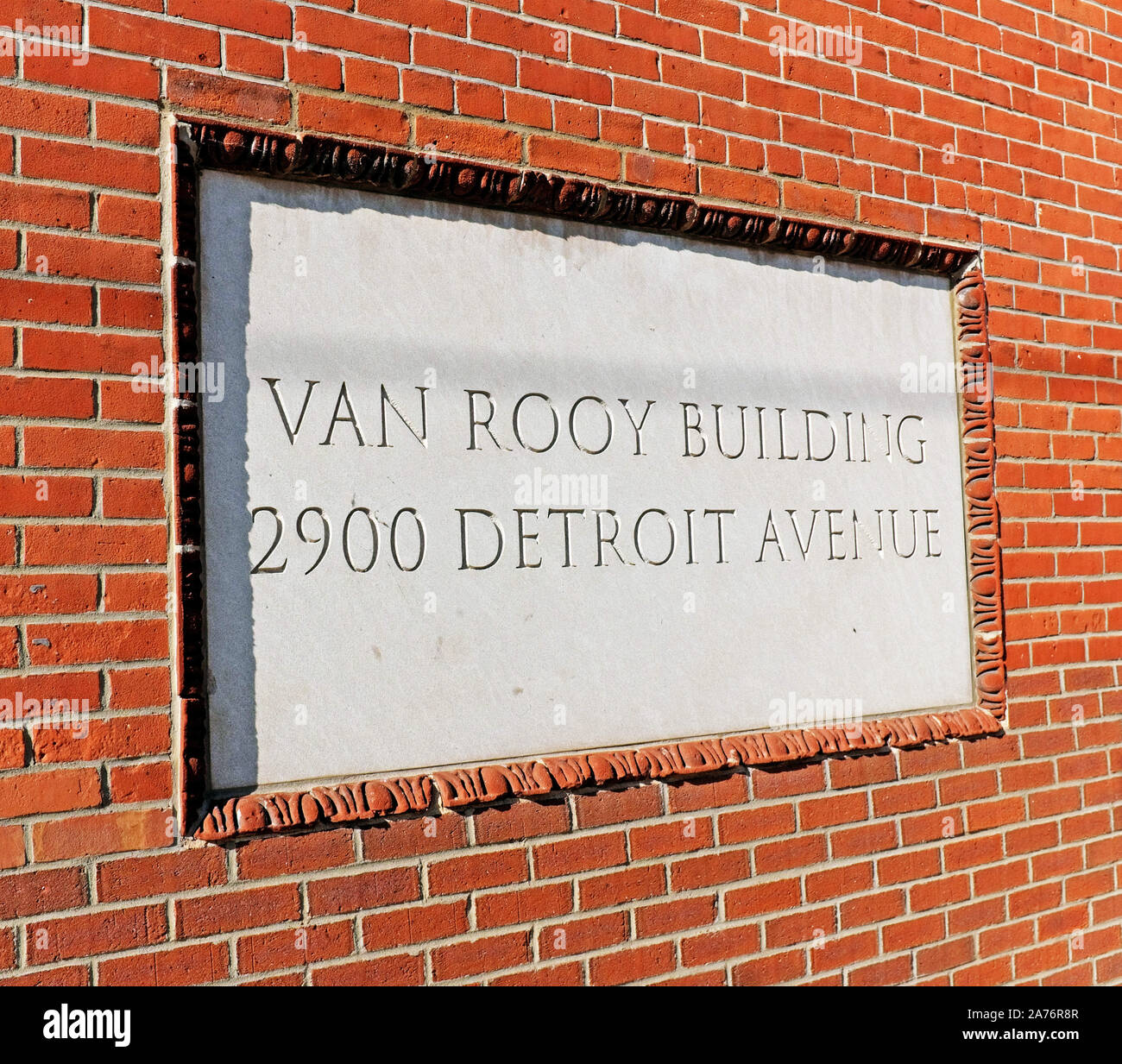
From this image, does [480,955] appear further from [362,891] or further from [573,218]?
[573,218]

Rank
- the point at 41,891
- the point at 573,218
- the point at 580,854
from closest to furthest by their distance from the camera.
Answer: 1. the point at 41,891
2. the point at 580,854
3. the point at 573,218

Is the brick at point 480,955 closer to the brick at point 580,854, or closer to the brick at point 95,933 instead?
the brick at point 580,854

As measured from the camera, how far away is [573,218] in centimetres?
254

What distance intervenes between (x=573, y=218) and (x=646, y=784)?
49.8 inches

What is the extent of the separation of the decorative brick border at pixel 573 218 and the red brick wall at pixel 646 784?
0.15 ft

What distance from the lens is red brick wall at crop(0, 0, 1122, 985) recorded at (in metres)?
1.94

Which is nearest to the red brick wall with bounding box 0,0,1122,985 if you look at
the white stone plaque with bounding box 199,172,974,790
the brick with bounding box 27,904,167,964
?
the brick with bounding box 27,904,167,964

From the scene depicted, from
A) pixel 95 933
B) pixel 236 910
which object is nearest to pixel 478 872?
pixel 236 910

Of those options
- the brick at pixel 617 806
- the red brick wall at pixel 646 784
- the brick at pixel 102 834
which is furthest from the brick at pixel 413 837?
the brick at pixel 102 834

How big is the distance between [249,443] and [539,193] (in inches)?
33.2

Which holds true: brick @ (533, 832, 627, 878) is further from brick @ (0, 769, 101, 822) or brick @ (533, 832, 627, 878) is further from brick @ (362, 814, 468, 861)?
brick @ (0, 769, 101, 822)

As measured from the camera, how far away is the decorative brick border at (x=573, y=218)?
202 centimetres

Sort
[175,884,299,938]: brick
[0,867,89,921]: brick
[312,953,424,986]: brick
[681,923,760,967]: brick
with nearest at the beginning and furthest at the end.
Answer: [0,867,89,921]: brick
[175,884,299,938]: brick
[312,953,424,986]: brick
[681,923,760,967]: brick

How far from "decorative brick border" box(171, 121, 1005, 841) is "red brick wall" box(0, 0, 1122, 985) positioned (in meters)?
0.05
